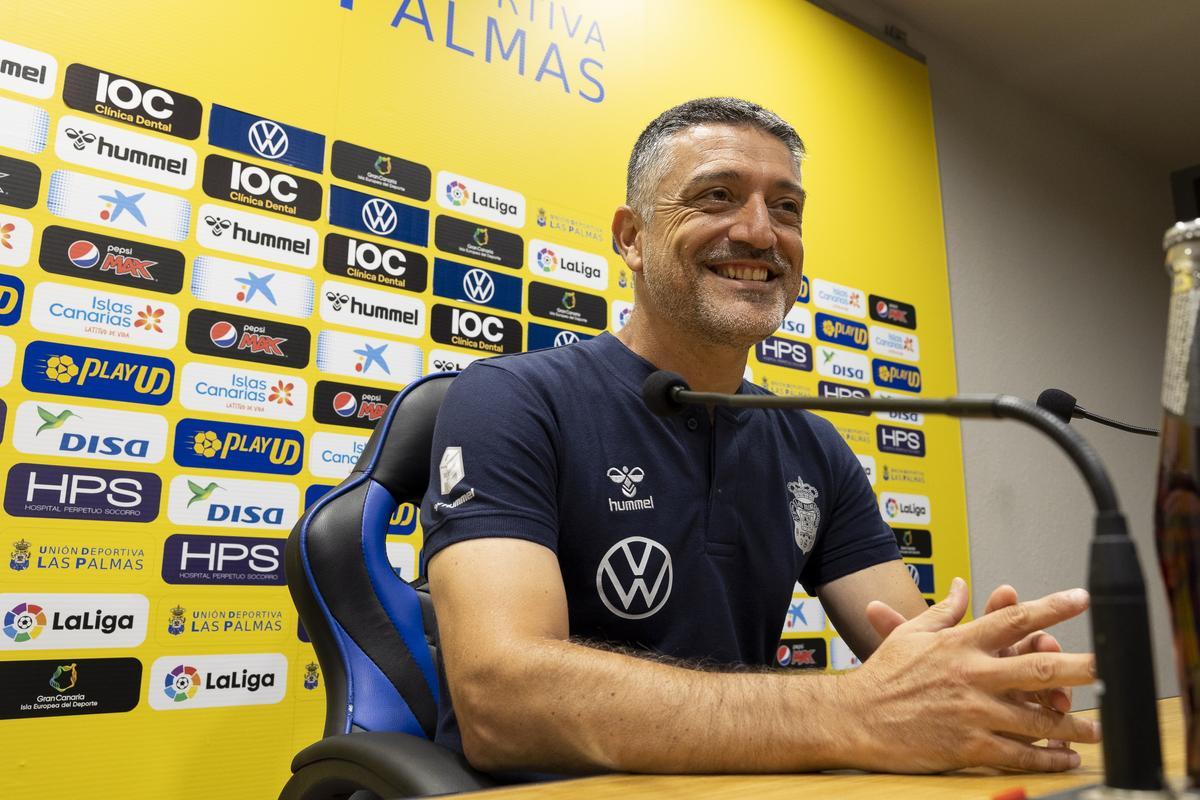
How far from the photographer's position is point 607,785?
641 millimetres

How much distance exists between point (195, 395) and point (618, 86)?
1349mm

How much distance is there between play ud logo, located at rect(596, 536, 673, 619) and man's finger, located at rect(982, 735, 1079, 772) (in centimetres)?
46

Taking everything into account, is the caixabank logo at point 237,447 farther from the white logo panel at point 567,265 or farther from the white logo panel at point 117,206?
the white logo panel at point 567,265

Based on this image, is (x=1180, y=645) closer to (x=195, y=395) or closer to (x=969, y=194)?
(x=195, y=395)

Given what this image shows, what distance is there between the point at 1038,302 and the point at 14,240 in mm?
3211

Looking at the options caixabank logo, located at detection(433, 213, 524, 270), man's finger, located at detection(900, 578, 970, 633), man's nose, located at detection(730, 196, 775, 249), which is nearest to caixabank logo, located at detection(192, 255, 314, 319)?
caixabank logo, located at detection(433, 213, 524, 270)

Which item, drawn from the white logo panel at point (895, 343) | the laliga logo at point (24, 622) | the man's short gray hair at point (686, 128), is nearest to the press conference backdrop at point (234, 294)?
the laliga logo at point (24, 622)

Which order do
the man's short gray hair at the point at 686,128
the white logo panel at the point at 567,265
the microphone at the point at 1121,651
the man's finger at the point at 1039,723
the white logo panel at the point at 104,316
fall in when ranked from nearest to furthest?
the microphone at the point at 1121,651 → the man's finger at the point at 1039,723 → the man's short gray hair at the point at 686,128 → the white logo panel at the point at 104,316 → the white logo panel at the point at 567,265

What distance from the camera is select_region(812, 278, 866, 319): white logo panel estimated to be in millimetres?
2660

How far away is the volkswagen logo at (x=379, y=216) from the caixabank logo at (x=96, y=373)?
487 millimetres

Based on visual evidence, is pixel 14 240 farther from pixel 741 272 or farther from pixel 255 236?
pixel 741 272

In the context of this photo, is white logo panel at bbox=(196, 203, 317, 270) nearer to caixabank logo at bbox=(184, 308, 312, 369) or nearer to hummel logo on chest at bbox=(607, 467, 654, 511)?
caixabank logo at bbox=(184, 308, 312, 369)

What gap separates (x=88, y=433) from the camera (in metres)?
1.48

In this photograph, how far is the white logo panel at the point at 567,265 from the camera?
2.09 metres
